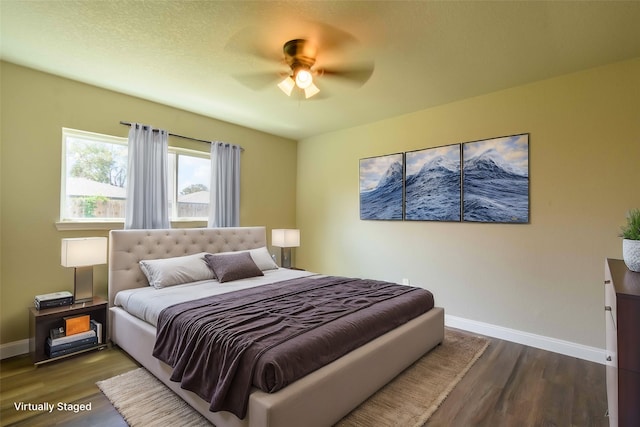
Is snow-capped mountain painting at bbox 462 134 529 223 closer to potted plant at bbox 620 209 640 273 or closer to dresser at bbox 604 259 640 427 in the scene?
potted plant at bbox 620 209 640 273

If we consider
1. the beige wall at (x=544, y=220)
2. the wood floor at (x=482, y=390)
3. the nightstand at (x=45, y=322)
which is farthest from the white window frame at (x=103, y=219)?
the beige wall at (x=544, y=220)

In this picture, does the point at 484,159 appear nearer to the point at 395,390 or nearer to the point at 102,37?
the point at 395,390

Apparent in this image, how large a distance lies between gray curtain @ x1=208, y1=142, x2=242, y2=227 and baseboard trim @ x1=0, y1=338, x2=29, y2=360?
2163 mm

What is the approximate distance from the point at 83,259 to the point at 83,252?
7 centimetres

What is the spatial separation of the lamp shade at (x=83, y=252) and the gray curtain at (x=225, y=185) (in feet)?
4.84

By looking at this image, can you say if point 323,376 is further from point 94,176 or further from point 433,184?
point 94,176

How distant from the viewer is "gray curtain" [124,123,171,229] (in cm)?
346

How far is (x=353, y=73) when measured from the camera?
2.91 meters

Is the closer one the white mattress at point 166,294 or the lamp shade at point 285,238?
the white mattress at point 166,294

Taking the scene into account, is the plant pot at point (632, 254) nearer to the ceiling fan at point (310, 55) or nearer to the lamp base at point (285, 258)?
the ceiling fan at point (310, 55)

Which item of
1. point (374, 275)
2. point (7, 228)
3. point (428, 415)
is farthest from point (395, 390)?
point (7, 228)

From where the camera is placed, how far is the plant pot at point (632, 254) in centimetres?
170

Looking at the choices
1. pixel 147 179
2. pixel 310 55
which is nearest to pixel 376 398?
pixel 310 55

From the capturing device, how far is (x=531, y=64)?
276 centimetres
